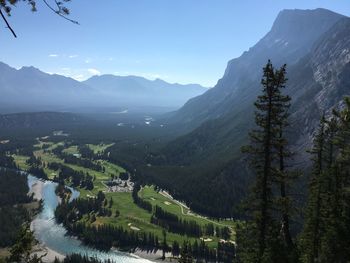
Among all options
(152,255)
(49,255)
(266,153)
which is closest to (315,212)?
(266,153)

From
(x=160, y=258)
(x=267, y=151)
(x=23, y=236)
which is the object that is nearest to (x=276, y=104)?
(x=267, y=151)

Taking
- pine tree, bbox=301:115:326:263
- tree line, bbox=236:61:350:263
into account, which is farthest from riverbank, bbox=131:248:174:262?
pine tree, bbox=301:115:326:263

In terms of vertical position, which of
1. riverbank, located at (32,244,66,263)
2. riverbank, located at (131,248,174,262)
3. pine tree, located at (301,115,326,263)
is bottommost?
riverbank, located at (131,248,174,262)

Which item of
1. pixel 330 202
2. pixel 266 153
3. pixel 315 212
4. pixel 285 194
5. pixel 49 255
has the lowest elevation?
pixel 49 255

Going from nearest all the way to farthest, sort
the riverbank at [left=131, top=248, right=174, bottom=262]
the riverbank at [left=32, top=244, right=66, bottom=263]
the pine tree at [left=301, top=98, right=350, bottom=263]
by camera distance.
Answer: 1. the pine tree at [left=301, top=98, right=350, bottom=263]
2. the riverbank at [left=32, top=244, right=66, bottom=263]
3. the riverbank at [left=131, top=248, right=174, bottom=262]

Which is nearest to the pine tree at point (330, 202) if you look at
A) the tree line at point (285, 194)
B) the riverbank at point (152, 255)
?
the tree line at point (285, 194)

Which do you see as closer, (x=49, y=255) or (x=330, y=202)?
(x=330, y=202)

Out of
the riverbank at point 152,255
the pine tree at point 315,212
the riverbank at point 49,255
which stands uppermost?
the pine tree at point 315,212

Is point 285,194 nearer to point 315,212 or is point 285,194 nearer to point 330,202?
point 315,212

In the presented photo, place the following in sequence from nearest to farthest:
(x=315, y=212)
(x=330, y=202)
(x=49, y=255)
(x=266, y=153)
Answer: (x=266, y=153), (x=330, y=202), (x=315, y=212), (x=49, y=255)

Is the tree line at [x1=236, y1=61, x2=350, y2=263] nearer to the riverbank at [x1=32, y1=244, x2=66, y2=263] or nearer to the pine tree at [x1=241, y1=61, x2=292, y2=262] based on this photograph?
the pine tree at [x1=241, y1=61, x2=292, y2=262]

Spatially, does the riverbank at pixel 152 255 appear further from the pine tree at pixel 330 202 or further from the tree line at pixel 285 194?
the pine tree at pixel 330 202

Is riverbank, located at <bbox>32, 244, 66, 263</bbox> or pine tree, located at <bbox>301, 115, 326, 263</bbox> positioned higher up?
pine tree, located at <bbox>301, 115, 326, 263</bbox>

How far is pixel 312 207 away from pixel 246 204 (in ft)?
56.9
